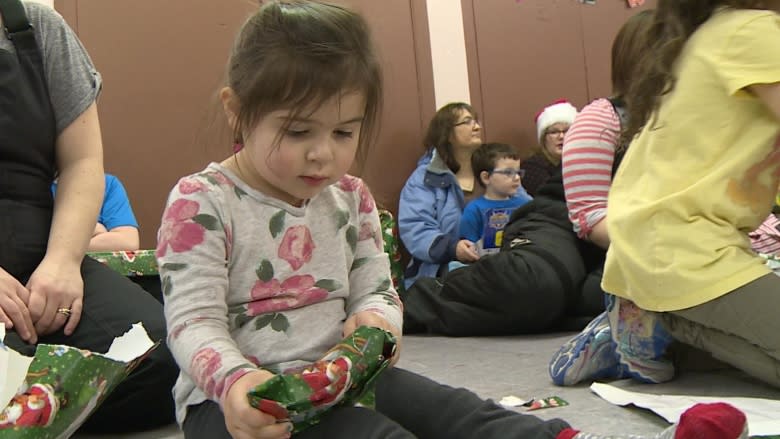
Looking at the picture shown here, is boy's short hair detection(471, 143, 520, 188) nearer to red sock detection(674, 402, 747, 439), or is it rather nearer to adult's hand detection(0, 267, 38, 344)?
adult's hand detection(0, 267, 38, 344)

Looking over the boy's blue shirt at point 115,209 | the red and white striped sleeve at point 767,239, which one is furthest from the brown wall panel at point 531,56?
the red and white striped sleeve at point 767,239

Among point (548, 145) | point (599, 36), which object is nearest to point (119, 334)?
point (548, 145)

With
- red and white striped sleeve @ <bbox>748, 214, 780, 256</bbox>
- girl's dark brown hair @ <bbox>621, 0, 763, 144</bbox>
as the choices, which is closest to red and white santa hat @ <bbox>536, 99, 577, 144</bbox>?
red and white striped sleeve @ <bbox>748, 214, 780, 256</bbox>

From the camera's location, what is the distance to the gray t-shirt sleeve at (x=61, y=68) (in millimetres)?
1200

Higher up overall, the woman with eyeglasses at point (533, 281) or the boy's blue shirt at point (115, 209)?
the boy's blue shirt at point (115, 209)

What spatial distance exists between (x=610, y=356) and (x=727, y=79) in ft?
1.61

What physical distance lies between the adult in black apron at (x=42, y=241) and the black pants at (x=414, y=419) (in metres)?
0.36

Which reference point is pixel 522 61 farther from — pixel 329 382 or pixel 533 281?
pixel 329 382

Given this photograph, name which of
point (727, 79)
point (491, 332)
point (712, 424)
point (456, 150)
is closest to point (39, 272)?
point (712, 424)

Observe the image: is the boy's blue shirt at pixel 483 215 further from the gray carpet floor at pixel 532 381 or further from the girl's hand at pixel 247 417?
the girl's hand at pixel 247 417

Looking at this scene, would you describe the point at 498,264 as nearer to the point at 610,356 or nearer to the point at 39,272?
the point at 610,356

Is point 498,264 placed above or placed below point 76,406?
below

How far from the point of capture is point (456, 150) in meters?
2.75

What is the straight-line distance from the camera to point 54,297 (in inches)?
42.6
